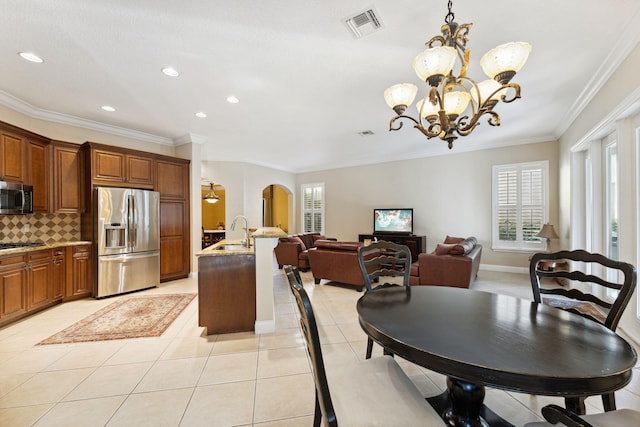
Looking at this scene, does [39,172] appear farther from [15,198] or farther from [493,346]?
[493,346]

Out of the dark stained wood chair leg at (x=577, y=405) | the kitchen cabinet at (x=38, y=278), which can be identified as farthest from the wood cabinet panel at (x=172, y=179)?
the dark stained wood chair leg at (x=577, y=405)

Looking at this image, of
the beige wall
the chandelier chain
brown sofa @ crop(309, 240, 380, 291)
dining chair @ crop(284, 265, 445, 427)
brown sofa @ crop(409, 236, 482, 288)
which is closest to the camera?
dining chair @ crop(284, 265, 445, 427)

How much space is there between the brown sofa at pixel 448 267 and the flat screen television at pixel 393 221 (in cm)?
251

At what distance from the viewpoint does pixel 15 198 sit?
10.0ft

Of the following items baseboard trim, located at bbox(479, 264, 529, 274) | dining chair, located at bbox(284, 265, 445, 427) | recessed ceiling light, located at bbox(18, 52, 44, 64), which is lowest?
baseboard trim, located at bbox(479, 264, 529, 274)

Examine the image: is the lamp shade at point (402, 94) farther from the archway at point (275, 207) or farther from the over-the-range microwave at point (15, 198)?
the archway at point (275, 207)

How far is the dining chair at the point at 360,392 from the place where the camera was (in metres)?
0.94

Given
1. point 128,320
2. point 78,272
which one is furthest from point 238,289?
point 78,272

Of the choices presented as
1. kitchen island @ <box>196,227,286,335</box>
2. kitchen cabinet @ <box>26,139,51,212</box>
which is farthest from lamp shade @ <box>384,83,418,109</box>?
kitchen cabinet @ <box>26,139,51,212</box>

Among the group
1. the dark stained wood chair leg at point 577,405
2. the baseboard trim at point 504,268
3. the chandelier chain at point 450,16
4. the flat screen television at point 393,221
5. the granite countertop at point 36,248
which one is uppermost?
the chandelier chain at point 450,16

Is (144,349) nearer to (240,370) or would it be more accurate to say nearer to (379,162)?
(240,370)

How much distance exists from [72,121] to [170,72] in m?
2.61

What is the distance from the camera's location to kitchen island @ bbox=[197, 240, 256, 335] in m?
2.69

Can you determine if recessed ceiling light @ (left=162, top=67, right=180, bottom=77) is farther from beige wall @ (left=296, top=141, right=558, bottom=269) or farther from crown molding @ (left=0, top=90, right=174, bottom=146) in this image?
beige wall @ (left=296, top=141, right=558, bottom=269)
